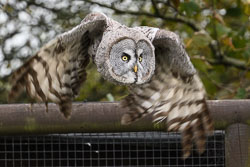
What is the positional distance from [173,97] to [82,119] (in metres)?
0.48

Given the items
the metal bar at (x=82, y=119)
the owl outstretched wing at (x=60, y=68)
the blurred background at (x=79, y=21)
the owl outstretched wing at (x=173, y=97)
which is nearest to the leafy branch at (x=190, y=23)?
the blurred background at (x=79, y=21)

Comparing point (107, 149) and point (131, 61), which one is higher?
point (131, 61)

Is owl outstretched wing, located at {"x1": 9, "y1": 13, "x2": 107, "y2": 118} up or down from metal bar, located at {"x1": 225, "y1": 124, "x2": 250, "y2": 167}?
up

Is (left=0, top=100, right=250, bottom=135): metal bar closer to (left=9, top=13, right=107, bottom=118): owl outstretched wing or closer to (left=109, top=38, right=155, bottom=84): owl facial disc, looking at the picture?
(left=9, top=13, right=107, bottom=118): owl outstretched wing

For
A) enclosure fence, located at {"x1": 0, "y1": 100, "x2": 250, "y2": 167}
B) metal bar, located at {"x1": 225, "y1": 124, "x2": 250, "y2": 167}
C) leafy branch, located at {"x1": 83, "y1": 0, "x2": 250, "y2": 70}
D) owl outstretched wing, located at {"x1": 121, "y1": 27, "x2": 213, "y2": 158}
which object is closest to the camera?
metal bar, located at {"x1": 225, "y1": 124, "x2": 250, "y2": 167}

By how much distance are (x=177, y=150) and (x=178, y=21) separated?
186 cm

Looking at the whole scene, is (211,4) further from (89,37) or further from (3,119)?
(3,119)

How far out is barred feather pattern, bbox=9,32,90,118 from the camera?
5.23 ft

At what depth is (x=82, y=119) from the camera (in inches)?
61.6

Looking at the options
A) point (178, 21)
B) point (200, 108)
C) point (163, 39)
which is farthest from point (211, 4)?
point (200, 108)

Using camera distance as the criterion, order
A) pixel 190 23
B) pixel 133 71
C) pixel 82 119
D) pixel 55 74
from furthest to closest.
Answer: pixel 190 23 → pixel 133 71 → pixel 55 74 → pixel 82 119

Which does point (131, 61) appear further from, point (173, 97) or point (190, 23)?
point (190, 23)

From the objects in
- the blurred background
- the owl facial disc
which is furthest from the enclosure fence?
the blurred background

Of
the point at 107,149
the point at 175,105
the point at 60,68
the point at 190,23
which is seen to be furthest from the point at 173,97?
the point at 190,23
